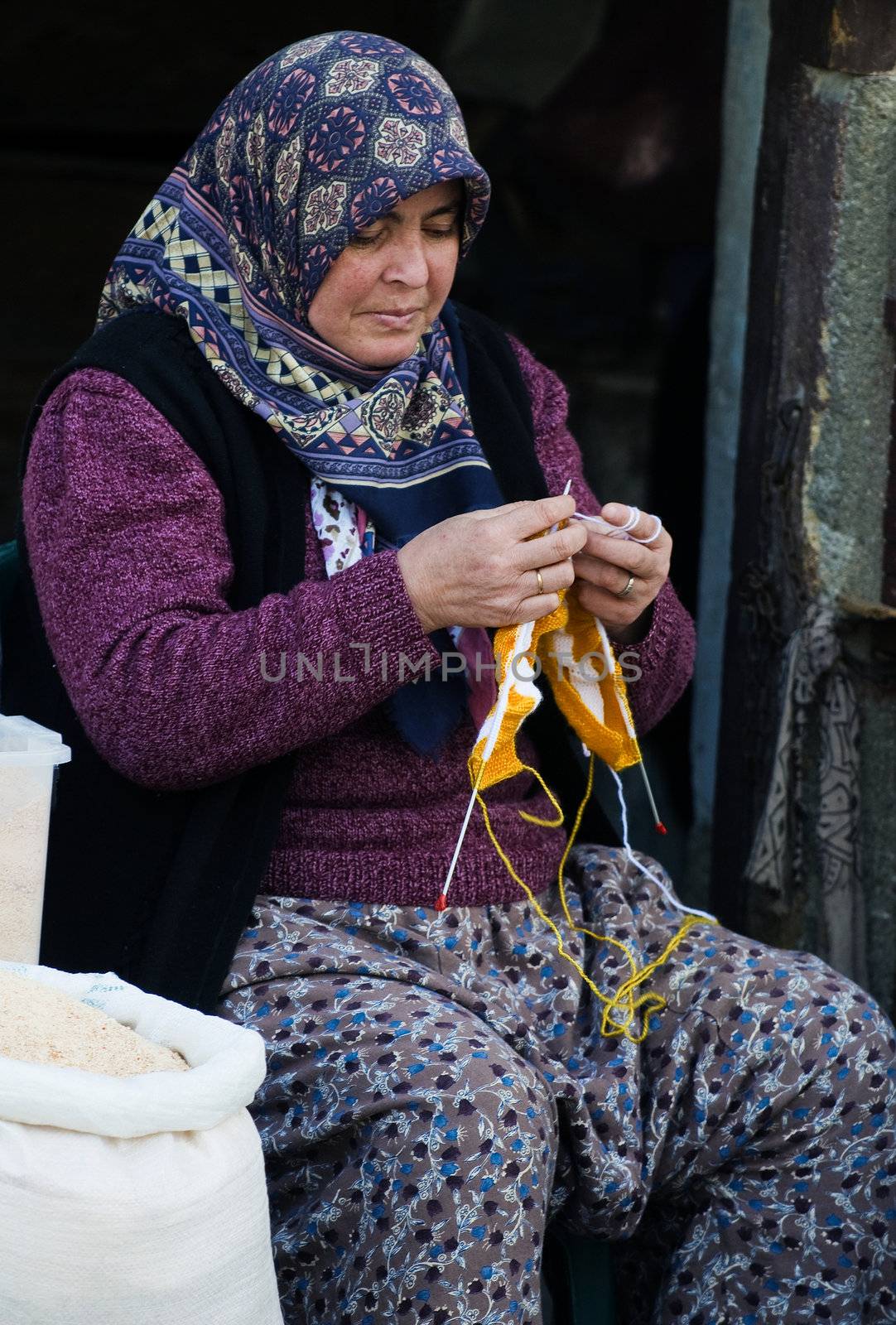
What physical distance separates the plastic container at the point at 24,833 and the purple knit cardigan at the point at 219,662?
0.14m

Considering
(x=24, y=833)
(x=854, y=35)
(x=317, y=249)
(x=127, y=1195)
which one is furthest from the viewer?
(x=854, y=35)

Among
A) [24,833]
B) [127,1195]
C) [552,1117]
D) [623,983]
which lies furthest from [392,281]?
[127,1195]

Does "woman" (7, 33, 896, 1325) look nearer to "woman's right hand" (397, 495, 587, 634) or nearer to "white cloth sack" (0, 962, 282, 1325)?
"woman's right hand" (397, 495, 587, 634)

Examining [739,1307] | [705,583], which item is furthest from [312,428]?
[705,583]

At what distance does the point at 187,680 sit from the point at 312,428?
0.42 metres

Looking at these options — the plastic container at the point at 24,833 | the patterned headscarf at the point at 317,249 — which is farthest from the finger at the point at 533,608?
the plastic container at the point at 24,833

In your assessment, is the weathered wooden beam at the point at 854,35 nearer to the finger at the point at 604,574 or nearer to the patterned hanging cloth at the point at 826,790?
the patterned hanging cloth at the point at 826,790

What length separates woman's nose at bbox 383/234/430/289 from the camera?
2.16 metres

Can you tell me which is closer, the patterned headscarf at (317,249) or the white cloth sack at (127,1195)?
the white cloth sack at (127,1195)

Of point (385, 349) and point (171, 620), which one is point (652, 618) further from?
point (171, 620)

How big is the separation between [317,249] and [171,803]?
0.74 metres

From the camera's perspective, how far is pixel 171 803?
6.90ft

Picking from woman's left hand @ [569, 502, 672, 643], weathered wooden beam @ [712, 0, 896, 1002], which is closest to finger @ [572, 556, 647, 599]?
woman's left hand @ [569, 502, 672, 643]

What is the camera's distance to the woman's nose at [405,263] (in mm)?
2160
